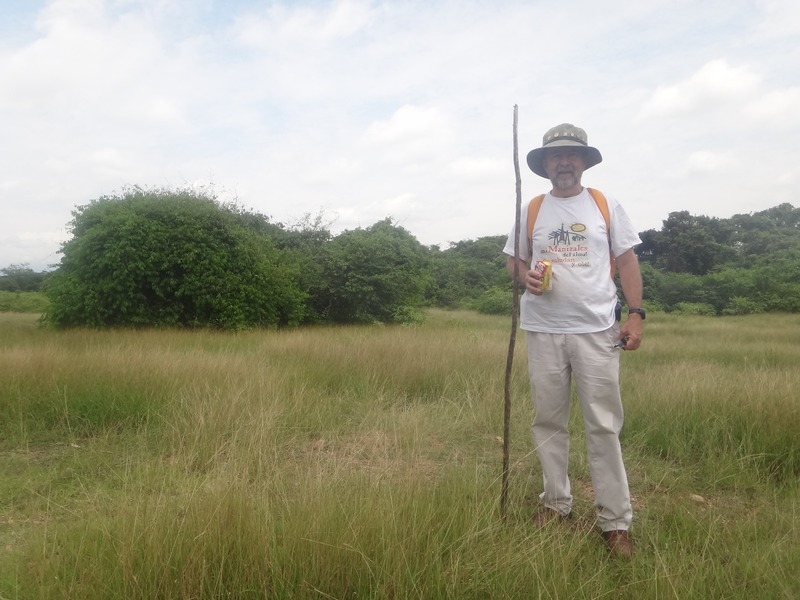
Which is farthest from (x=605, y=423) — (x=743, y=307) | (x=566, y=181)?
(x=743, y=307)

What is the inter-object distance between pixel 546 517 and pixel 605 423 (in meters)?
0.58

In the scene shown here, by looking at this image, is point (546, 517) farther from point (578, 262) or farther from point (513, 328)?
point (578, 262)

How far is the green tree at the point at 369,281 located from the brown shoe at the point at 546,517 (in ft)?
41.1

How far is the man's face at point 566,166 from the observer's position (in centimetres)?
294

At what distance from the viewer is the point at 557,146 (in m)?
2.90

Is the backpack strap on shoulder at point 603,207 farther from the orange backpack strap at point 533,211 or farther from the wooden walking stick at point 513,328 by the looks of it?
the wooden walking stick at point 513,328

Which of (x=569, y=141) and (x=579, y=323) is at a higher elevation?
(x=569, y=141)

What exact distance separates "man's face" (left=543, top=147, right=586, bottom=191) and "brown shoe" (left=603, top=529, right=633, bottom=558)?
1713 millimetres

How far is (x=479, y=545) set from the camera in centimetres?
236

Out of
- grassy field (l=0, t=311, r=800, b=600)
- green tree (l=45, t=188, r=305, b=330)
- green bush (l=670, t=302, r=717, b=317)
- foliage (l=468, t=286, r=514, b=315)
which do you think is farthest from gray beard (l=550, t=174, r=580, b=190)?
green bush (l=670, t=302, r=717, b=317)

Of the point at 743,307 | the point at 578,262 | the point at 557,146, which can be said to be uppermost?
the point at 557,146

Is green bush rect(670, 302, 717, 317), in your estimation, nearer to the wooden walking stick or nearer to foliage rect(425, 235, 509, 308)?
foliage rect(425, 235, 509, 308)

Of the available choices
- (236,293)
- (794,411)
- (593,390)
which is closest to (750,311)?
(236,293)

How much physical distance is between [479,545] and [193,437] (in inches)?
97.2
